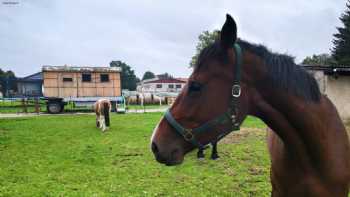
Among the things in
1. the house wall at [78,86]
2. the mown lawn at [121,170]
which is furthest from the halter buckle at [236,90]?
the house wall at [78,86]

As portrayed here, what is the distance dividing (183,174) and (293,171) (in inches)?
128

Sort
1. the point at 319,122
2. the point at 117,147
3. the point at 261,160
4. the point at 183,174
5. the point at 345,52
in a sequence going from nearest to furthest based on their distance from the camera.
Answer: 1. the point at 319,122
2. the point at 183,174
3. the point at 261,160
4. the point at 117,147
5. the point at 345,52

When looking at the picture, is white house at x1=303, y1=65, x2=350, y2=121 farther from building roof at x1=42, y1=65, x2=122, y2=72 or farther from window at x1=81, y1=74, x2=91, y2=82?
window at x1=81, y1=74, x2=91, y2=82

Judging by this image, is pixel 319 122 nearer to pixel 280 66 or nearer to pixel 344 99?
pixel 280 66

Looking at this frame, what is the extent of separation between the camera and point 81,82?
20.4m

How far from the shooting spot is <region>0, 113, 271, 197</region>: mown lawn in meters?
4.18

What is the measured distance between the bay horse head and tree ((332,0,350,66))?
3000 centimetres

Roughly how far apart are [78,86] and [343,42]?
2851cm

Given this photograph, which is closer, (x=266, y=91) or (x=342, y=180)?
(x=266, y=91)

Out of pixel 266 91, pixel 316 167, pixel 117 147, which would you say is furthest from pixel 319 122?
pixel 117 147

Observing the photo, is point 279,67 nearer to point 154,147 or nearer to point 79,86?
point 154,147

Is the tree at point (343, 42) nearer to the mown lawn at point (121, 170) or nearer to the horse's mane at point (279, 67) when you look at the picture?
the mown lawn at point (121, 170)

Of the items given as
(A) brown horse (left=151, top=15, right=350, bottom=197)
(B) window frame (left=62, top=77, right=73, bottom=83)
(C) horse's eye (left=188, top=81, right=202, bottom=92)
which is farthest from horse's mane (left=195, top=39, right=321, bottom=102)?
(B) window frame (left=62, top=77, right=73, bottom=83)

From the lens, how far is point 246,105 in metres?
1.49
